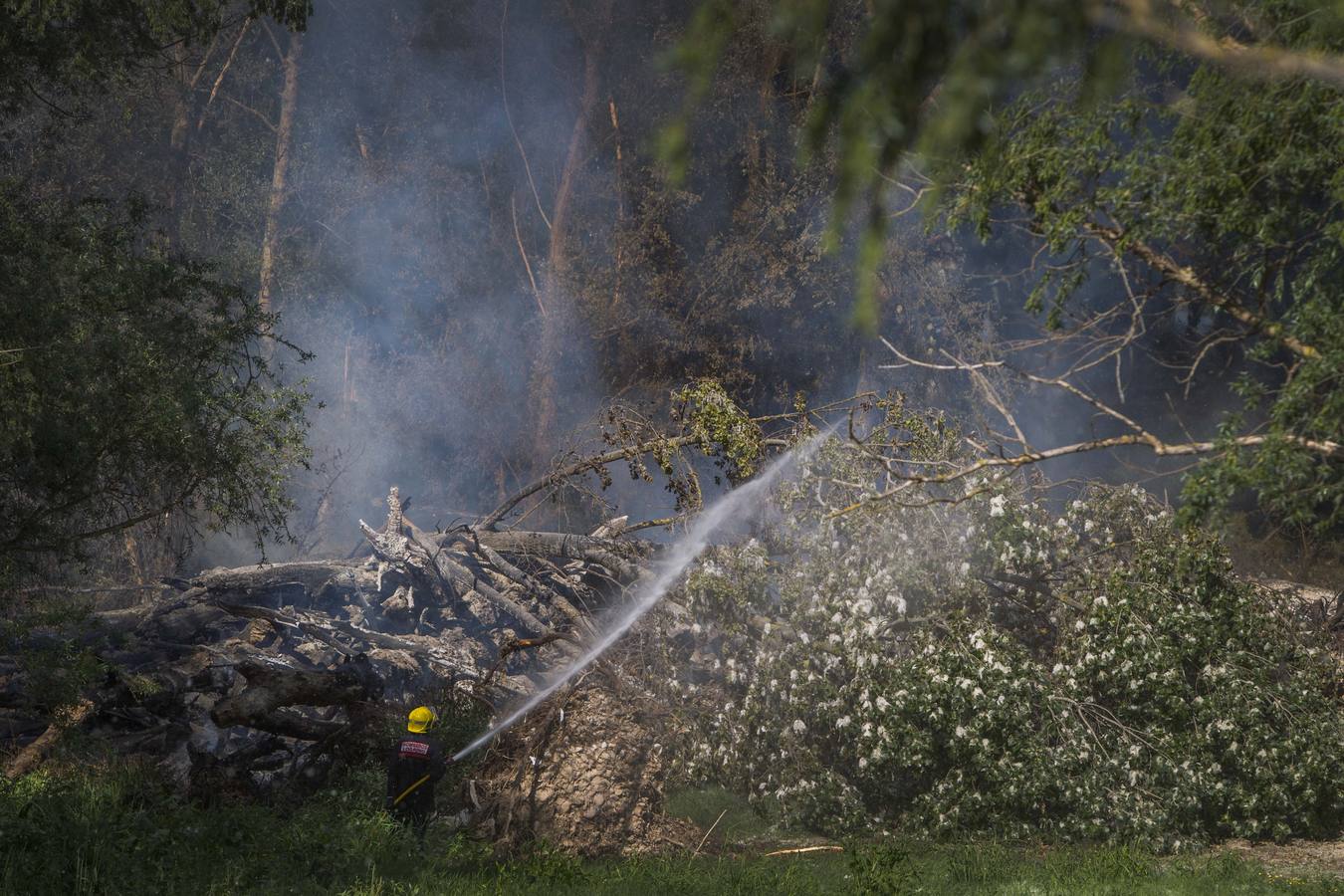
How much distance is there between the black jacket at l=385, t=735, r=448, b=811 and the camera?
8.47 meters

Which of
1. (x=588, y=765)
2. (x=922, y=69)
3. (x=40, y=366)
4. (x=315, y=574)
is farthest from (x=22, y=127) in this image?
(x=922, y=69)

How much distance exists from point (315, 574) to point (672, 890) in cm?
871

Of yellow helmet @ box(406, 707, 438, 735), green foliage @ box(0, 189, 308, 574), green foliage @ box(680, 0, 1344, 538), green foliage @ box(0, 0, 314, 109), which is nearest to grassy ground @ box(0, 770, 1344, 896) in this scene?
yellow helmet @ box(406, 707, 438, 735)

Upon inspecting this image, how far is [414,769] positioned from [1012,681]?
489 cm

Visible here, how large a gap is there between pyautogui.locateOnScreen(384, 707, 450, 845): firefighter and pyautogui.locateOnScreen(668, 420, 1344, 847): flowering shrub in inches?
116

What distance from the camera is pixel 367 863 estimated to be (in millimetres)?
7266

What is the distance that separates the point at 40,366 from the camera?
31.9 feet

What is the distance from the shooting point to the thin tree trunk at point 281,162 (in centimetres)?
2818

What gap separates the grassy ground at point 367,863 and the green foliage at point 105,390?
3066 millimetres

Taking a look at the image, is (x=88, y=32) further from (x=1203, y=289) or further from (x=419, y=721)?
(x=1203, y=289)


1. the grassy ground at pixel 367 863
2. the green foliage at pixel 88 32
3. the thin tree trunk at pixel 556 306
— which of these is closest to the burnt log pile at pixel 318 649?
the grassy ground at pixel 367 863

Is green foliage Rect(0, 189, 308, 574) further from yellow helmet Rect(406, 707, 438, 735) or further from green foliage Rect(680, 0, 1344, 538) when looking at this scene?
green foliage Rect(680, 0, 1344, 538)

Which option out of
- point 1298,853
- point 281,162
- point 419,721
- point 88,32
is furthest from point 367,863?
point 281,162

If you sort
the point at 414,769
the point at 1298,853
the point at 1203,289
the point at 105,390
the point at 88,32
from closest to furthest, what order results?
the point at 1203,289 < the point at 414,769 < the point at 1298,853 < the point at 105,390 < the point at 88,32
